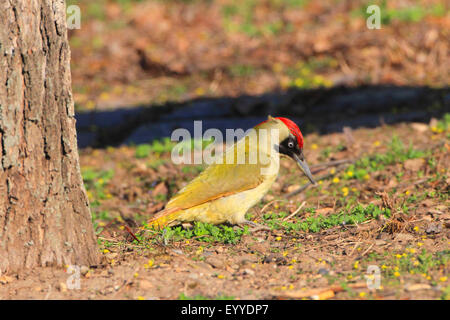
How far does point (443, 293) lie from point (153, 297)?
190 cm

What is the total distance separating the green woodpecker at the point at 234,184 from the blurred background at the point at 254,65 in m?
3.02

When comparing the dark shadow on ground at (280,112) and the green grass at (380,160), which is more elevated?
the dark shadow on ground at (280,112)

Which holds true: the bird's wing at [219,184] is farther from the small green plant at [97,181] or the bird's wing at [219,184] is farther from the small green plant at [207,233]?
the small green plant at [97,181]

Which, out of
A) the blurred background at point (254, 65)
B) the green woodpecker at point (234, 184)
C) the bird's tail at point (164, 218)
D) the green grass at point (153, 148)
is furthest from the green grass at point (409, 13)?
the bird's tail at point (164, 218)

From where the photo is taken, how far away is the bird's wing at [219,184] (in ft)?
18.6

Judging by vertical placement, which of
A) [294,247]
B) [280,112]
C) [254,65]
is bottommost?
[294,247]

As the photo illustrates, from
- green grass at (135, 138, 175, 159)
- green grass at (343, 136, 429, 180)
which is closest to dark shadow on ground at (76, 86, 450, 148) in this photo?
green grass at (135, 138, 175, 159)

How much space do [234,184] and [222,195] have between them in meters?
0.15

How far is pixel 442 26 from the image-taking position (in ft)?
38.3

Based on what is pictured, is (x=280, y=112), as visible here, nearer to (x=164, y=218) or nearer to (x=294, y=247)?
(x=164, y=218)

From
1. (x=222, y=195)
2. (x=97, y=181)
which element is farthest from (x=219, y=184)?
(x=97, y=181)

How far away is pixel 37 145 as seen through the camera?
4.43 m
